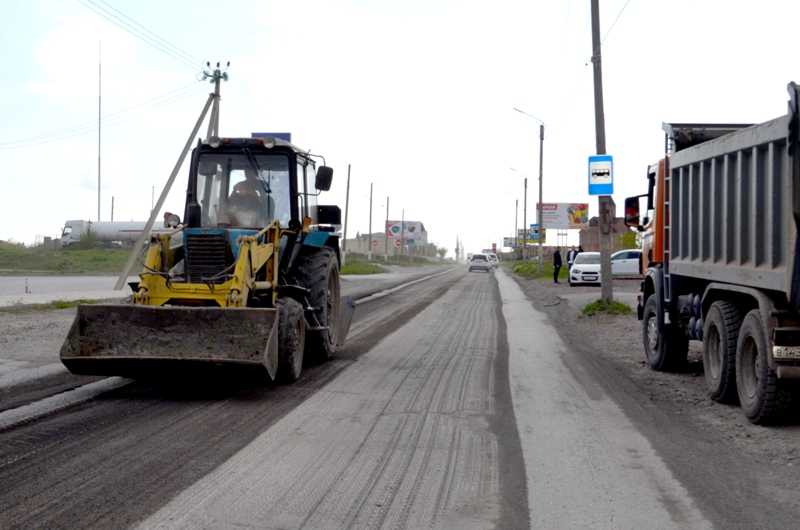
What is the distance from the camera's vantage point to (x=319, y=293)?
1152 cm

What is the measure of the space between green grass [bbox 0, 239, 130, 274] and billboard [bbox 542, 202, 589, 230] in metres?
47.1

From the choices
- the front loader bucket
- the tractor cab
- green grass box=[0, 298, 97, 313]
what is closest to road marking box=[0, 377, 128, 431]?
the front loader bucket

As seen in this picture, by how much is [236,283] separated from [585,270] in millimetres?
31758

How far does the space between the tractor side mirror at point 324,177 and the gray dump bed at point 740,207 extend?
4.48 metres

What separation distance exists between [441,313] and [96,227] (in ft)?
236

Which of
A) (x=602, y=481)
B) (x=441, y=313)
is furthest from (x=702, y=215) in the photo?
(x=441, y=313)

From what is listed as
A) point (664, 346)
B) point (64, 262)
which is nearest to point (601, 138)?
point (664, 346)

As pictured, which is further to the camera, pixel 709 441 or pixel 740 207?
pixel 740 207

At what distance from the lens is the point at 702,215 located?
1019 centimetres

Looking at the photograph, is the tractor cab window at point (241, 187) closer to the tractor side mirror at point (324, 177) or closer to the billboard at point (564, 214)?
the tractor side mirror at point (324, 177)

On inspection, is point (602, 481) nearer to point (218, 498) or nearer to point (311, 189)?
point (218, 498)

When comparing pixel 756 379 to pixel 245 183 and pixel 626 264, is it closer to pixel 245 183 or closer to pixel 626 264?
pixel 245 183

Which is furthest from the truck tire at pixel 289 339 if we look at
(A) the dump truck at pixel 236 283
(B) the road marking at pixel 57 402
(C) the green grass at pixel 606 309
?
(C) the green grass at pixel 606 309

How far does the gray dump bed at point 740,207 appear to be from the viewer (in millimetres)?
7590
